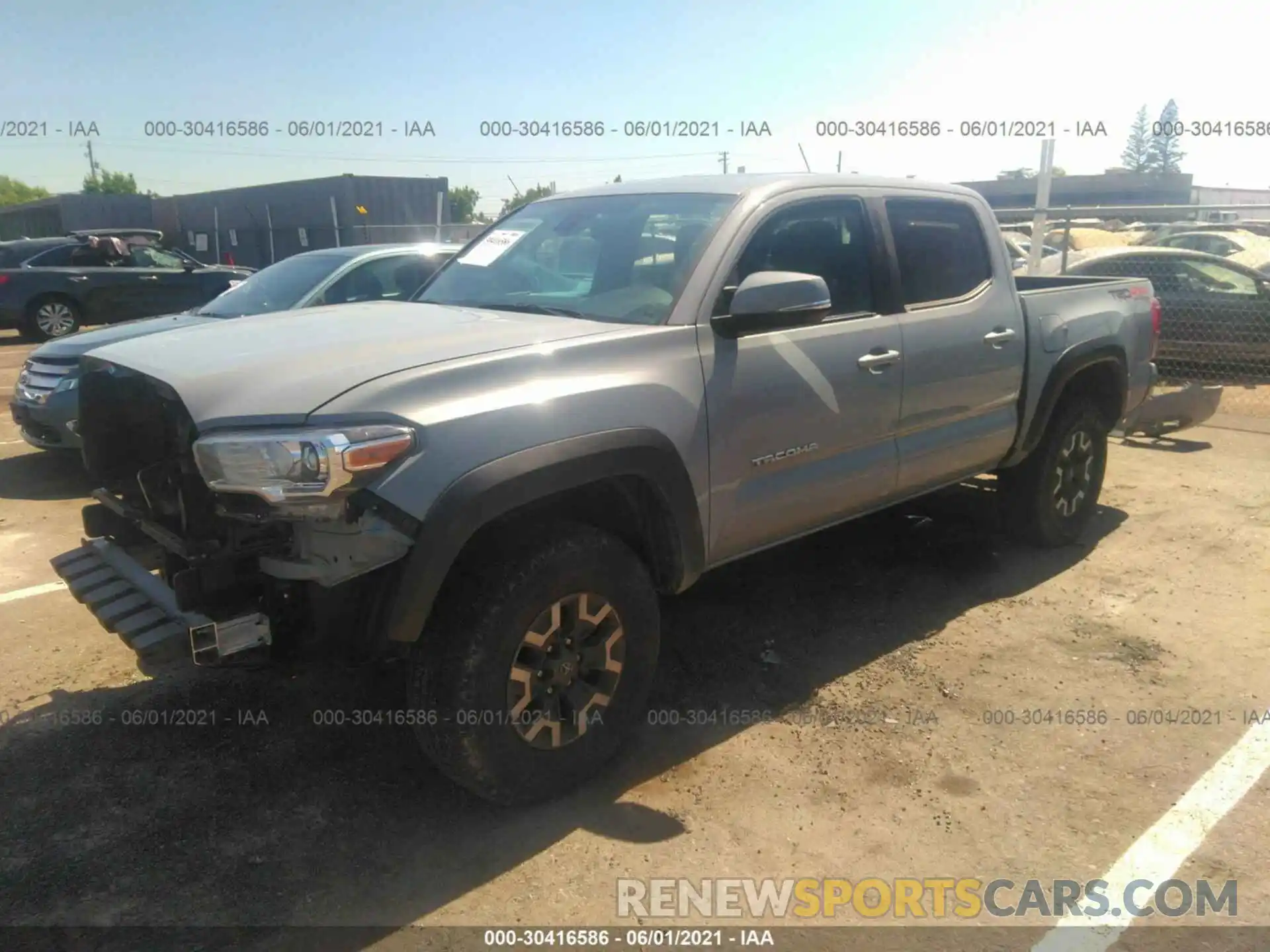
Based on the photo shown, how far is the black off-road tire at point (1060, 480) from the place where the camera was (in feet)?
17.7

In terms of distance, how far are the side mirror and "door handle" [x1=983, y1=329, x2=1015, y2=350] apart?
1.46 m

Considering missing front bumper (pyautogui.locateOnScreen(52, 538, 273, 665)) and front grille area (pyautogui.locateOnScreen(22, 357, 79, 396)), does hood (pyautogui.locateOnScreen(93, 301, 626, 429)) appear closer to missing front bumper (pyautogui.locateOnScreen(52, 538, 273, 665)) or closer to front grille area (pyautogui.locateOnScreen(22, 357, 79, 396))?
Result: missing front bumper (pyautogui.locateOnScreen(52, 538, 273, 665))

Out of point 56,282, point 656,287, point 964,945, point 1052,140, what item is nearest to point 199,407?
point 656,287

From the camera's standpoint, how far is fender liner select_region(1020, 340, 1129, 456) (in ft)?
16.7

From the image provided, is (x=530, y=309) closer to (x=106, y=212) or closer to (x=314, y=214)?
(x=314, y=214)

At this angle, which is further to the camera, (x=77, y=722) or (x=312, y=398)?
(x=77, y=722)

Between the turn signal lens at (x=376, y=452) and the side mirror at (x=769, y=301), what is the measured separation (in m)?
1.28

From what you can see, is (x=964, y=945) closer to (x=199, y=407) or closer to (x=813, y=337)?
(x=813, y=337)

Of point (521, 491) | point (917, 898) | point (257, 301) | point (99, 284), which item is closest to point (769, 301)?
point (521, 491)

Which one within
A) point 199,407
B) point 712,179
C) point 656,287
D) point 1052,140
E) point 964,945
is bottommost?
point 964,945

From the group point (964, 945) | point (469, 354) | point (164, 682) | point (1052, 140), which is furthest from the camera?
point (1052, 140)

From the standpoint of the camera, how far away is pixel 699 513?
3.40 m

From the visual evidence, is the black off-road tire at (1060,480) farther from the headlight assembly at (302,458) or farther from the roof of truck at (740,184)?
the headlight assembly at (302,458)

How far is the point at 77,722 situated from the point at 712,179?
332 centimetres
